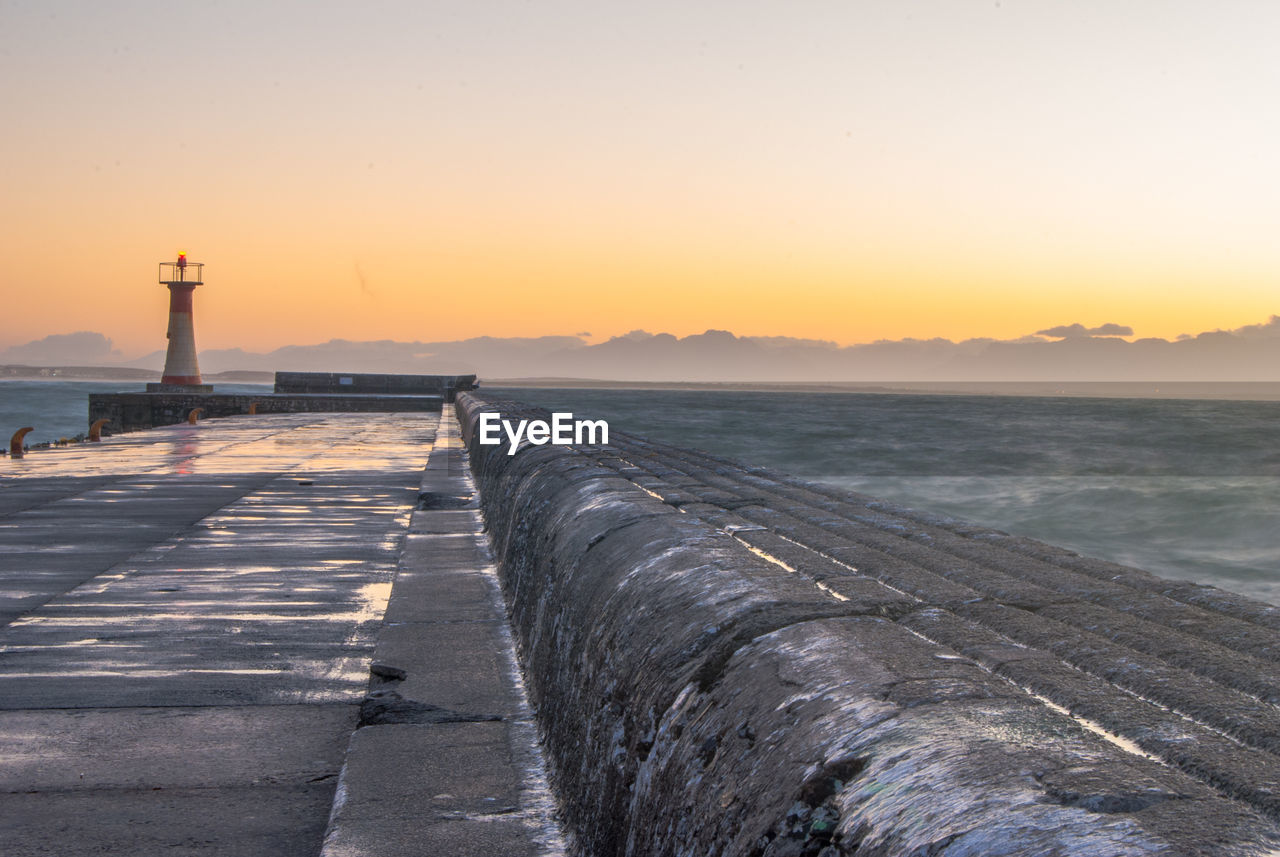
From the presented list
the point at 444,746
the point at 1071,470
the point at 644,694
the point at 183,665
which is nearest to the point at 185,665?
the point at 183,665

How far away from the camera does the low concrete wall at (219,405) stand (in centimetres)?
3681

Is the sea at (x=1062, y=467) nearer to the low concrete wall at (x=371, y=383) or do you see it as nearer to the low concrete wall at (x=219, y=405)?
the low concrete wall at (x=371, y=383)

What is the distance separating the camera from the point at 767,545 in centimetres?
323

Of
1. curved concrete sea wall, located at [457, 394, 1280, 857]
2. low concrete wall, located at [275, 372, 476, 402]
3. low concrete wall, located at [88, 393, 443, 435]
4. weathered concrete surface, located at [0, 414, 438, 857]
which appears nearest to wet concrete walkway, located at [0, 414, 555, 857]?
weathered concrete surface, located at [0, 414, 438, 857]

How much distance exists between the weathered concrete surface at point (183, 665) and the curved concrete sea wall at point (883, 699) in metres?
0.74

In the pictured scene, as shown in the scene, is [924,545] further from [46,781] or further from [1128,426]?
[1128,426]

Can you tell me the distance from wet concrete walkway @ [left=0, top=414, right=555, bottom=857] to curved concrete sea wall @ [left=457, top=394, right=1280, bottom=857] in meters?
0.58

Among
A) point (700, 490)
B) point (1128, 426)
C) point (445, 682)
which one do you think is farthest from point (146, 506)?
point (1128, 426)

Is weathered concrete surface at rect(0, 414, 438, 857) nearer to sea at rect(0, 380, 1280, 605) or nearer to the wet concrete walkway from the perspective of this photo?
the wet concrete walkway

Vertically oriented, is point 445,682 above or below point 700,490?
below

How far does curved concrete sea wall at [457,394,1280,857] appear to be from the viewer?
117 cm

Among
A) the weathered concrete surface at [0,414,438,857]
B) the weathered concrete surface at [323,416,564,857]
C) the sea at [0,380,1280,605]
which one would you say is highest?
the weathered concrete surface at [323,416,564,857]

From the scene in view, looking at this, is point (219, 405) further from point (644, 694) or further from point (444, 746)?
point (644, 694)

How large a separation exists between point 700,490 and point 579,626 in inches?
110
